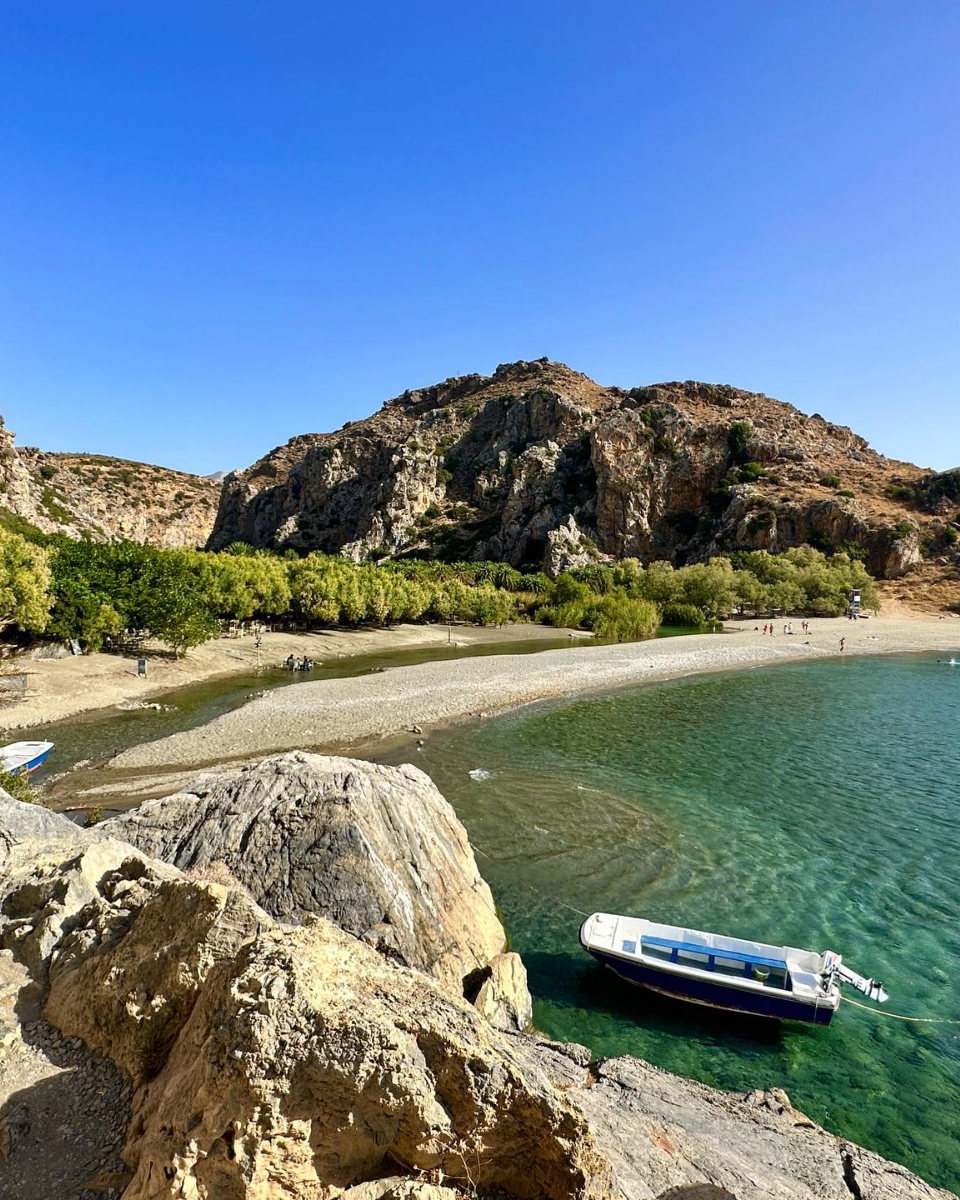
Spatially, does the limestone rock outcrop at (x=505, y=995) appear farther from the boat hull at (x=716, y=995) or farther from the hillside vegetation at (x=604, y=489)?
the hillside vegetation at (x=604, y=489)

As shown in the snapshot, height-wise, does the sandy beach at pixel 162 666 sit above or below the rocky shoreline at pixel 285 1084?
below

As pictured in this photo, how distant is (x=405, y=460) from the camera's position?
448ft

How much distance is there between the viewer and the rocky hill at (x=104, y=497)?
8112 centimetres

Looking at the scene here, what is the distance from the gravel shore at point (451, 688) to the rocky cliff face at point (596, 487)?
44.6 metres

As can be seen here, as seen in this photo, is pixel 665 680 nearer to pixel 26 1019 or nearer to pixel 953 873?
pixel 953 873

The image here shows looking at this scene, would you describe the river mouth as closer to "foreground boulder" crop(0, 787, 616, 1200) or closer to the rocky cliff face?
"foreground boulder" crop(0, 787, 616, 1200)

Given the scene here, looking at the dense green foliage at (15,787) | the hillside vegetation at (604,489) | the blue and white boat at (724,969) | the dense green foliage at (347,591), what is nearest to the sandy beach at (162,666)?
the dense green foliage at (347,591)

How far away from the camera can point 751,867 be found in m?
15.6

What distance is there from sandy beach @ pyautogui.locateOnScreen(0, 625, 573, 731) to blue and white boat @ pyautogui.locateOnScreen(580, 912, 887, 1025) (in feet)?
82.8

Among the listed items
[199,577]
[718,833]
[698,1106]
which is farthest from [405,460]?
[698,1106]

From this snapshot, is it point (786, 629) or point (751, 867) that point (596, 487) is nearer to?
point (786, 629)

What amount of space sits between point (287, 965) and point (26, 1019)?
10.4 feet

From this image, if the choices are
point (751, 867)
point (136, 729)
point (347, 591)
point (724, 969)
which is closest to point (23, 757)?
point (136, 729)

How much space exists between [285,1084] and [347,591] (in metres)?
54.1
